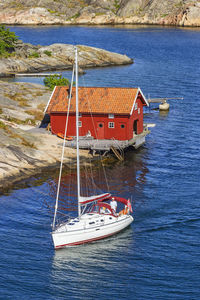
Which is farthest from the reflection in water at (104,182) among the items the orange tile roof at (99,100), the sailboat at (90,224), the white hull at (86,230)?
the orange tile roof at (99,100)

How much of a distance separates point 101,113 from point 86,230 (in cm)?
2408

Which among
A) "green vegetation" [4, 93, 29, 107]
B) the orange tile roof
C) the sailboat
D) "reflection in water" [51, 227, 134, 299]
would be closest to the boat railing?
the sailboat

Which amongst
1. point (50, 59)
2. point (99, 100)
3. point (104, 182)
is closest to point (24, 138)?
point (99, 100)

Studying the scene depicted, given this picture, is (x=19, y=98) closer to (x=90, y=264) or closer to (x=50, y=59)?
(x=90, y=264)

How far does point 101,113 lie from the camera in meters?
63.9

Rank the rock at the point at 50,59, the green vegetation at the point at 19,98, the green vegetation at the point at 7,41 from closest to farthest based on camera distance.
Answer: the green vegetation at the point at 19,98, the rock at the point at 50,59, the green vegetation at the point at 7,41

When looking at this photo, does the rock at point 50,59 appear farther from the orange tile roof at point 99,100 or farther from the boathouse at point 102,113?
the boathouse at point 102,113

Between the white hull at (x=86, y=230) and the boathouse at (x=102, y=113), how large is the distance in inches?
830

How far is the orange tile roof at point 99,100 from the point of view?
2522 inches

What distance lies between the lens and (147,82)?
384 feet

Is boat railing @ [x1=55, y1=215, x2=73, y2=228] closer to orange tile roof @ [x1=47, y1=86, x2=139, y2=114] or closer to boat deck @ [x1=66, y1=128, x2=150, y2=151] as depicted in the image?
boat deck @ [x1=66, y1=128, x2=150, y2=151]

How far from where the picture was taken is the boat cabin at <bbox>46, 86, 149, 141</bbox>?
2514 inches

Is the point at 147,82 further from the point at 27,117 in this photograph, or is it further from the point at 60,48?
the point at 27,117

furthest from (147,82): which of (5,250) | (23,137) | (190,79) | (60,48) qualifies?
(5,250)
